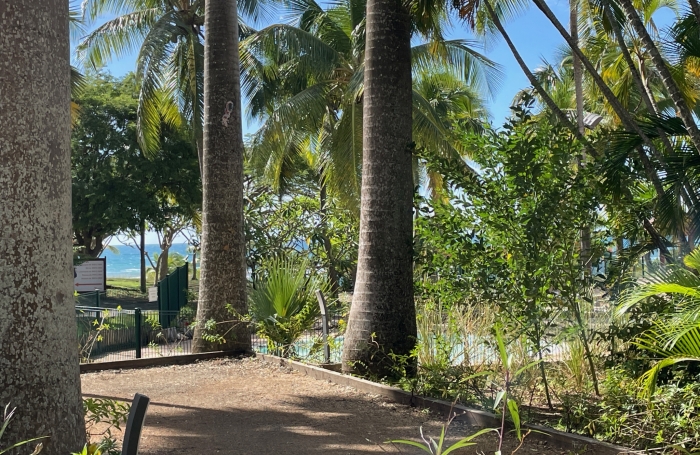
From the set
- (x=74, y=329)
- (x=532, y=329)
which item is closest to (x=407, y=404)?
(x=532, y=329)

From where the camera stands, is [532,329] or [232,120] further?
[232,120]

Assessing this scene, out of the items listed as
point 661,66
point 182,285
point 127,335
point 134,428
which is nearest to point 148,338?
point 127,335

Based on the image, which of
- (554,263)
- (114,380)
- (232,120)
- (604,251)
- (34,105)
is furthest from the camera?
(232,120)

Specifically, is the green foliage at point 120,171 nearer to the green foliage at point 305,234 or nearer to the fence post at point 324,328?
the green foliage at point 305,234

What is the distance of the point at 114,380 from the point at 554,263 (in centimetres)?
577

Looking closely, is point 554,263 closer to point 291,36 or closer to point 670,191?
point 670,191

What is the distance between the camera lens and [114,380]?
30.2 feet

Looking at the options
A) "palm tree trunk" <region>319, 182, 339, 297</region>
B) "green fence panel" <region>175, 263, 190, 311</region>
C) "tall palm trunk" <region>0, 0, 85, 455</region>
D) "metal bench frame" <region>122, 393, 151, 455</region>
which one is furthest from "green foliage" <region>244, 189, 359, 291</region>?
"metal bench frame" <region>122, 393, 151, 455</region>

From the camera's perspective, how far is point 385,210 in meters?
8.50

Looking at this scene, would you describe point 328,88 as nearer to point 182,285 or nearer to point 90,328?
point 182,285

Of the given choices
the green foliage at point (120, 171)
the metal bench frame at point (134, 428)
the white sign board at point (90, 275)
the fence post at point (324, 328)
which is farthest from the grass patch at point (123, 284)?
the metal bench frame at point (134, 428)

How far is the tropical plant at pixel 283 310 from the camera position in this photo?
1088cm

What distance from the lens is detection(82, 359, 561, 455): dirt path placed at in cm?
600

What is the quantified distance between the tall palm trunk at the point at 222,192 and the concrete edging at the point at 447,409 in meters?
1.29
